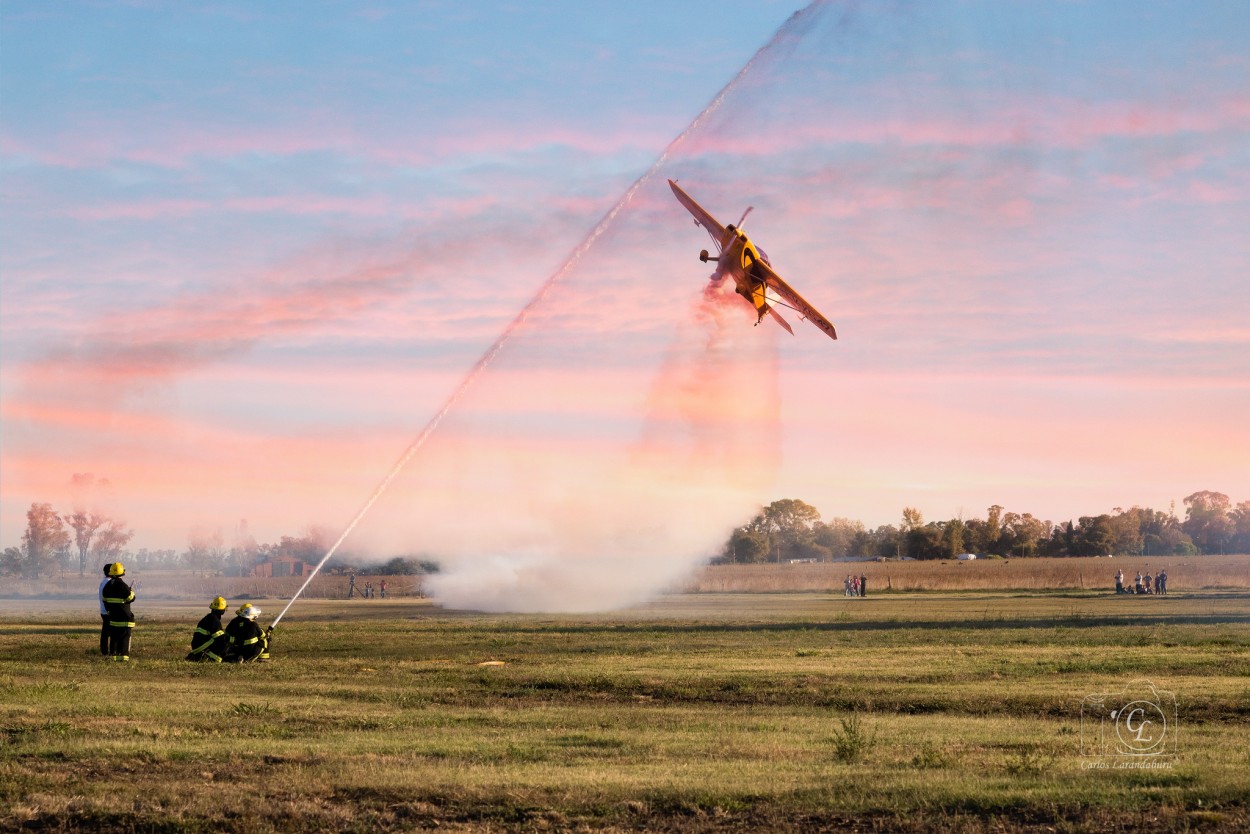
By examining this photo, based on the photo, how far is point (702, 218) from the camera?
41.9 meters

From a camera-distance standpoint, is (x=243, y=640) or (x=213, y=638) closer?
(x=243, y=640)

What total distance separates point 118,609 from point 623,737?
739 inches

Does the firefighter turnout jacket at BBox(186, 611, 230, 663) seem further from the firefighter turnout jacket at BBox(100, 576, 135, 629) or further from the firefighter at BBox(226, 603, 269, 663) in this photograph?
the firefighter turnout jacket at BBox(100, 576, 135, 629)

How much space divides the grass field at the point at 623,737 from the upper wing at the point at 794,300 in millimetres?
11605

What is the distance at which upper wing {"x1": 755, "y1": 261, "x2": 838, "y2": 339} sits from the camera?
4209 centimetres

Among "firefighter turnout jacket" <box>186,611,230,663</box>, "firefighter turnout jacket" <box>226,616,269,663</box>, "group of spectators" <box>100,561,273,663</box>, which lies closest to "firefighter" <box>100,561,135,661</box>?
"group of spectators" <box>100,561,273,663</box>

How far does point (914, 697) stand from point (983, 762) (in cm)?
811

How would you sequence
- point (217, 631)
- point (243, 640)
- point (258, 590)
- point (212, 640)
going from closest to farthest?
point (243, 640) → point (212, 640) → point (217, 631) → point (258, 590)

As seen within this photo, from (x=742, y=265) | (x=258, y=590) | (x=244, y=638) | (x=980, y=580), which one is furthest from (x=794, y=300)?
(x=258, y=590)

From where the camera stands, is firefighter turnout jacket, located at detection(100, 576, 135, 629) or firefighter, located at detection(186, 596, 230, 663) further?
firefighter turnout jacket, located at detection(100, 576, 135, 629)

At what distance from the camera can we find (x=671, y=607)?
73.0 m

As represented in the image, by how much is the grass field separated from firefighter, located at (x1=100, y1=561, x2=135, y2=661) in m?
0.84

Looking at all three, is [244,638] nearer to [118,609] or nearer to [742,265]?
[118,609]

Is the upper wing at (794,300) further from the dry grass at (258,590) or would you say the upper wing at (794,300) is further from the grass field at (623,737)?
the dry grass at (258,590)
